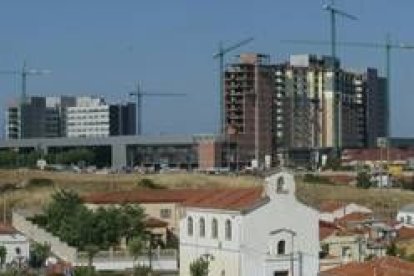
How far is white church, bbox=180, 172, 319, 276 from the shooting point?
1387 inches

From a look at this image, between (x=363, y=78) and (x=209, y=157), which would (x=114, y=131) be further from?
(x=209, y=157)

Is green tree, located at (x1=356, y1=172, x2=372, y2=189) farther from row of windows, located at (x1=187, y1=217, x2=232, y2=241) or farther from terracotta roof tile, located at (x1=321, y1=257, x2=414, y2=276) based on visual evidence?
terracotta roof tile, located at (x1=321, y1=257, x2=414, y2=276)

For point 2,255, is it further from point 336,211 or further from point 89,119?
point 89,119

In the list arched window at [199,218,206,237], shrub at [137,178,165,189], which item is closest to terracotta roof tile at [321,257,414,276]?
arched window at [199,218,206,237]

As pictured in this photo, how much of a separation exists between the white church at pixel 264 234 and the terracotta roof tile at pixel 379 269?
116 inches

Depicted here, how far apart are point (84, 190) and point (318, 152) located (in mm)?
71274

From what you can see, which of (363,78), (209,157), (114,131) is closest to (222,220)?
(209,157)

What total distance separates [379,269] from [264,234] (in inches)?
216

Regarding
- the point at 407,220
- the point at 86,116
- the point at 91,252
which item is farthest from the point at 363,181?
the point at 86,116

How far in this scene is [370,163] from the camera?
415 ft

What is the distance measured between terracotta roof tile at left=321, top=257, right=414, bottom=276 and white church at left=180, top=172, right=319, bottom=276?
2.94 m

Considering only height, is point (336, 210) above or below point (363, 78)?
below

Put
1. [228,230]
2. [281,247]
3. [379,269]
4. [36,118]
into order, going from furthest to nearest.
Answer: [36,118], [228,230], [281,247], [379,269]

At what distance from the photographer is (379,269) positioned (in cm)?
3094
